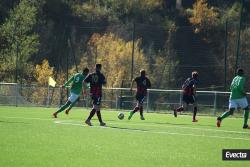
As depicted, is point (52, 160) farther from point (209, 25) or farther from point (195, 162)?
point (209, 25)

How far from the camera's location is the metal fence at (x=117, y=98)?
3766 centimetres

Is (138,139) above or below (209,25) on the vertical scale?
below

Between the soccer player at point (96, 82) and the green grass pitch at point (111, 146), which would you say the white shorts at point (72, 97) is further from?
the green grass pitch at point (111, 146)

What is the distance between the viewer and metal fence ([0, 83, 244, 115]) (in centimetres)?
3766

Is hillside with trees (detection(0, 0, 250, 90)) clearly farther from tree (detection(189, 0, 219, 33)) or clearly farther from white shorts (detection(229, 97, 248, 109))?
white shorts (detection(229, 97, 248, 109))

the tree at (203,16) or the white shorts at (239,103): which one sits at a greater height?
the tree at (203,16)

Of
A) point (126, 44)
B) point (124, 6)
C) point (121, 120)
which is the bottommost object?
point (121, 120)

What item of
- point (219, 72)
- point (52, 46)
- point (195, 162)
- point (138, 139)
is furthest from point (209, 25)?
point (195, 162)

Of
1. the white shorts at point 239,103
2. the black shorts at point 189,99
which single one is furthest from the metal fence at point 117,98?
the white shorts at point 239,103

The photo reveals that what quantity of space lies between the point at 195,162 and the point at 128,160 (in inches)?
47.5

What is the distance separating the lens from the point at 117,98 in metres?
41.8

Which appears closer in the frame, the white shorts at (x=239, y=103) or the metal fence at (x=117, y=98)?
the white shorts at (x=239, y=103)

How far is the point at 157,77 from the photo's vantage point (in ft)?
156

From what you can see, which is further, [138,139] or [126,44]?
[126,44]
